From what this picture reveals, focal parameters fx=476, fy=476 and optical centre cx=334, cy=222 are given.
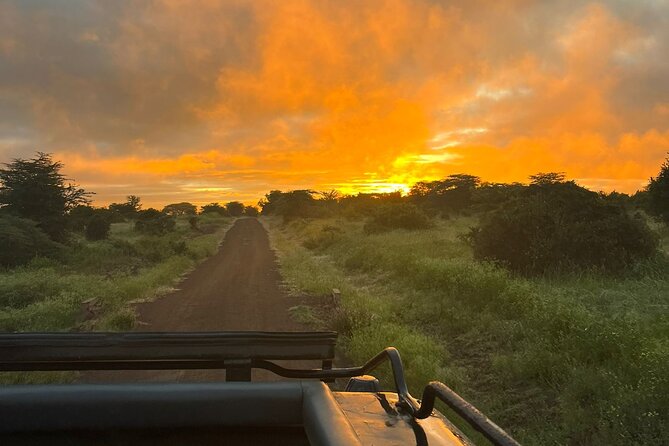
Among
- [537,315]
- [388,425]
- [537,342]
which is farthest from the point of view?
[537,315]

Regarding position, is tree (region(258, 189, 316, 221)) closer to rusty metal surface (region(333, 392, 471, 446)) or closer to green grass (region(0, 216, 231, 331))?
green grass (region(0, 216, 231, 331))

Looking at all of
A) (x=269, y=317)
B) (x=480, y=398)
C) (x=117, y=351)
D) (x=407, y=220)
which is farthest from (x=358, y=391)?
(x=407, y=220)

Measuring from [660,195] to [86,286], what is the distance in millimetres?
22361

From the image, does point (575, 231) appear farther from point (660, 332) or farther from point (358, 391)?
point (358, 391)

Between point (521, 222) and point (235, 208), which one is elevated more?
point (235, 208)

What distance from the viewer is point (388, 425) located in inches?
79.4

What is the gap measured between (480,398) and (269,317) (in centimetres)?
522

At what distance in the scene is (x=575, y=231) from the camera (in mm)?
12297

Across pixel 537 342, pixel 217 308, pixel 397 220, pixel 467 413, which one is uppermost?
pixel 397 220

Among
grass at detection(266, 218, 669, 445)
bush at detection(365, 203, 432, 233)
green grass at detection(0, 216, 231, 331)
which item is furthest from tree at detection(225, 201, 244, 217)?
grass at detection(266, 218, 669, 445)

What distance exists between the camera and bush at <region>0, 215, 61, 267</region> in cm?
1773

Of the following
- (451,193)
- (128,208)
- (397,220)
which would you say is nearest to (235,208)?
(128,208)

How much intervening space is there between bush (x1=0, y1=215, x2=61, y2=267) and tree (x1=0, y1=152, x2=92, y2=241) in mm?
2561

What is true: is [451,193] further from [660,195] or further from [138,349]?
[138,349]
